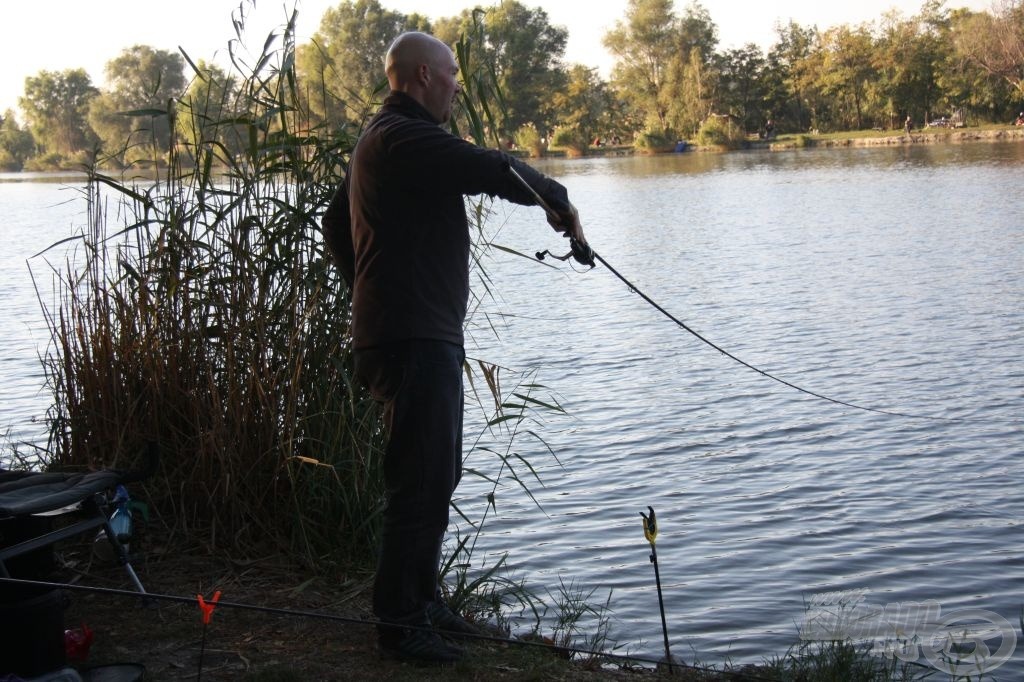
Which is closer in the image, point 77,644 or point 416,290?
point 416,290

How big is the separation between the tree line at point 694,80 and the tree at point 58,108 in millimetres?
127

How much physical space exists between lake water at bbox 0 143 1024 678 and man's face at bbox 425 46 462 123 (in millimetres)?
2542

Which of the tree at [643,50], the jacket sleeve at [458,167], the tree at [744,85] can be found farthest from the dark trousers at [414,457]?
the tree at [643,50]

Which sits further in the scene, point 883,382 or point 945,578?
point 883,382

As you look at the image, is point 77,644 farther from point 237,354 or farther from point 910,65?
point 910,65

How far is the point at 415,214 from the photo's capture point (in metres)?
3.28

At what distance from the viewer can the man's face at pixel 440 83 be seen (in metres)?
3.35

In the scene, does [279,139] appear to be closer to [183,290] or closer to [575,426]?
[183,290]

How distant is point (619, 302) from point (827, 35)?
76.6 m

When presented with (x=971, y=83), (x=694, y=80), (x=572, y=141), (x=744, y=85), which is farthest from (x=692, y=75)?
(x=971, y=83)

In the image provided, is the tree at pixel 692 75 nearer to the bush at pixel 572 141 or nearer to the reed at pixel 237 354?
the bush at pixel 572 141

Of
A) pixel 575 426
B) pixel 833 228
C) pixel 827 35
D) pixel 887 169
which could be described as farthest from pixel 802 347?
pixel 827 35

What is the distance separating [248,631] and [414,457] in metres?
0.92

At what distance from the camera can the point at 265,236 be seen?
15.1ft
